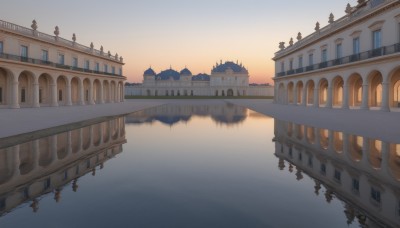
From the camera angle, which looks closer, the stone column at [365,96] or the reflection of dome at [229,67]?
the stone column at [365,96]

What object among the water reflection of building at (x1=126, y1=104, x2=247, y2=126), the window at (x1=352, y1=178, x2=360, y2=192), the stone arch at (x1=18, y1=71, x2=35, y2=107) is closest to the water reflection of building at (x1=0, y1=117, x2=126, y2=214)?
the window at (x1=352, y1=178, x2=360, y2=192)

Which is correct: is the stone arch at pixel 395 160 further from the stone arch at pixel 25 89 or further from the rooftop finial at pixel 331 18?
the stone arch at pixel 25 89

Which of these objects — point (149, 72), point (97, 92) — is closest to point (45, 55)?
point (97, 92)

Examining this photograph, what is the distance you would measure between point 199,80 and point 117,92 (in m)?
66.8

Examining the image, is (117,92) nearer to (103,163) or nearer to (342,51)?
(342,51)

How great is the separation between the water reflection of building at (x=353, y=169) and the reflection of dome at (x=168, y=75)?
112 m

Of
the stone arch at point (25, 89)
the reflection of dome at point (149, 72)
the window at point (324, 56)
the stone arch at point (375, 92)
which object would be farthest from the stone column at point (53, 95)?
the reflection of dome at point (149, 72)

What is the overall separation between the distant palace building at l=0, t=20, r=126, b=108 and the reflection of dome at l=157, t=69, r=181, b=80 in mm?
69644

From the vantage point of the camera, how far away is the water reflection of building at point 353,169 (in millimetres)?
4484

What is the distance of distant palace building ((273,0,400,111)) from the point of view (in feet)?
74.5

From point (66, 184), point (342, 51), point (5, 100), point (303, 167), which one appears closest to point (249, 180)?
point (303, 167)

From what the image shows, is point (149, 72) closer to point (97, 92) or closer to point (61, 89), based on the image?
point (97, 92)

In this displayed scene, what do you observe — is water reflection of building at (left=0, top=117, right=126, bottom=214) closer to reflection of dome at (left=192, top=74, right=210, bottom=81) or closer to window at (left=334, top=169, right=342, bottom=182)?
window at (left=334, top=169, right=342, bottom=182)

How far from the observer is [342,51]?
2959 cm
